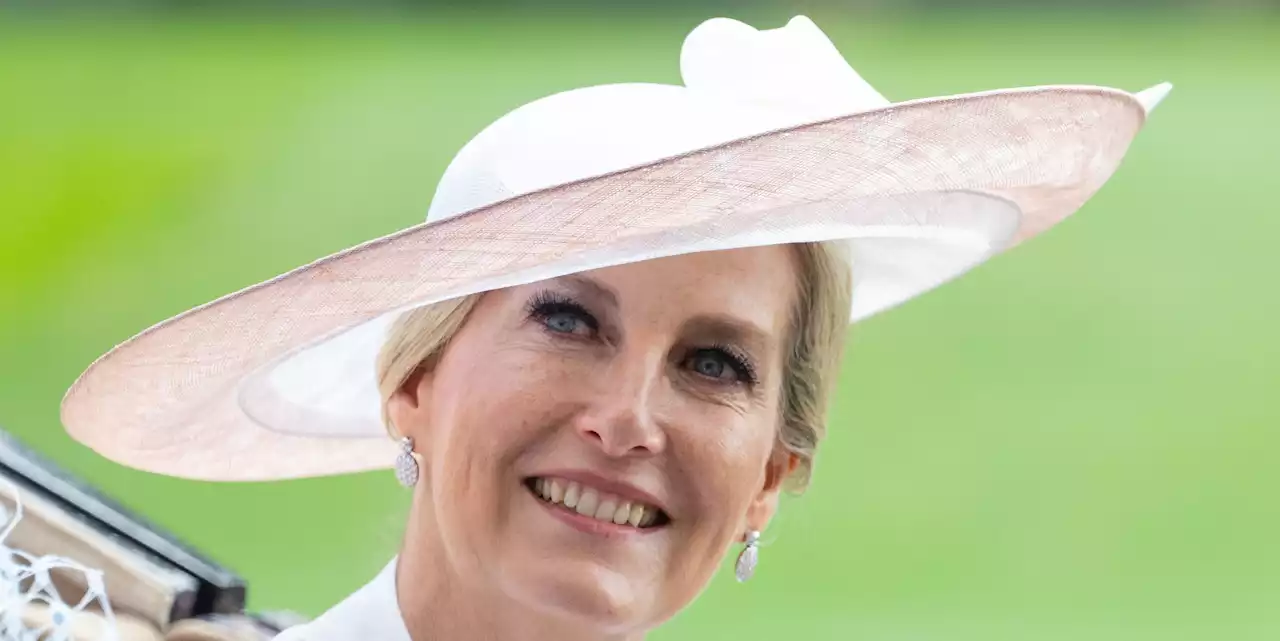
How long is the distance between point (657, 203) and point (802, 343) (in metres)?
0.31

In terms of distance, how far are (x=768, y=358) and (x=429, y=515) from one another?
1.05 ft

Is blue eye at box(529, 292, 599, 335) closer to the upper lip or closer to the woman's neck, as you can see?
the upper lip

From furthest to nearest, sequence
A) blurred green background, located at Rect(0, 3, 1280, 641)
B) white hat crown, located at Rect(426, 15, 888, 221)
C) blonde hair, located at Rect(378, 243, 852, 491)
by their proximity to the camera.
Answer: blurred green background, located at Rect(0, 3, 1280, 641), blonde hair, located at Rect(378, 243, 852, 491), white hat crown, located at Rect(426, 15, 888, 221)

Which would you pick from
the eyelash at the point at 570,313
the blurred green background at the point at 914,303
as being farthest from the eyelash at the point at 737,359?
the blurred green background at the point at 914,303

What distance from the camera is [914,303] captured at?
225cm

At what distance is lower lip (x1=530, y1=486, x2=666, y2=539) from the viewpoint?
3.33 ft

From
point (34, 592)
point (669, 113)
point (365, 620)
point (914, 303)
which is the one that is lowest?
point (34, 592)

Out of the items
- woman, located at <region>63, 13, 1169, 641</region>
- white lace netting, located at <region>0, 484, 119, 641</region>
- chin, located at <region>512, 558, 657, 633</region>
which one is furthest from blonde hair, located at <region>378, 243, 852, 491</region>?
white lace netting, located at <region>0, 484, 119, 641</region>

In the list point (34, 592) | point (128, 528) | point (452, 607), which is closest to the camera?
point (452, 607)

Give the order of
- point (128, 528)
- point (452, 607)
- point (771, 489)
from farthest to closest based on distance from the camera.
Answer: point (128, 528) < point (771, 489) < point (452, 607)

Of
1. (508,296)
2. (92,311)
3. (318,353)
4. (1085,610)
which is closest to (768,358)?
(508,296)

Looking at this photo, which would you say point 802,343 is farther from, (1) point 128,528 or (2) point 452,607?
(1) point 128,528

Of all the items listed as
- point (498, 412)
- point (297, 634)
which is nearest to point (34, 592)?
point (297, 634)

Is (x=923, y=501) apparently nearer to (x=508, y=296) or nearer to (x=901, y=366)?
(x=901, y=366)
